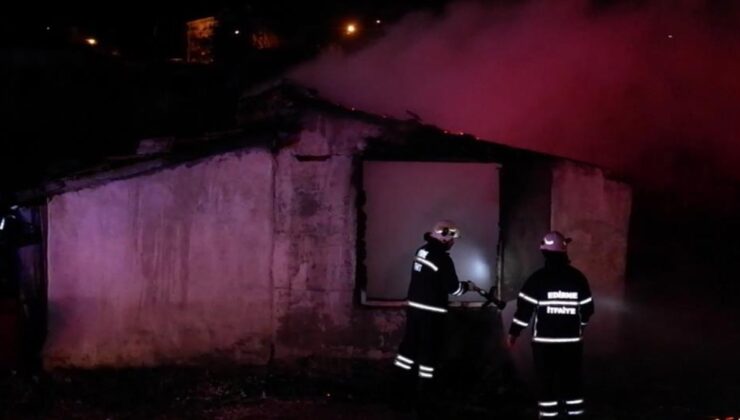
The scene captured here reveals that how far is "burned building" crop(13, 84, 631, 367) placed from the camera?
350 inches

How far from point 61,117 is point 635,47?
34.8 ft

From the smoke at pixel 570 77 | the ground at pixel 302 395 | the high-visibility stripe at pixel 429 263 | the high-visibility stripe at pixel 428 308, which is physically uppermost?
the smoke at pixel 570 77

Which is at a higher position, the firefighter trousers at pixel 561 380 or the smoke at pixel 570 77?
the smoke at pixel 570 77

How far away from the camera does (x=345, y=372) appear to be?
355 inches

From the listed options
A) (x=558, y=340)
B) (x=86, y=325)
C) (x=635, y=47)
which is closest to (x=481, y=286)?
(x=558, y=340)

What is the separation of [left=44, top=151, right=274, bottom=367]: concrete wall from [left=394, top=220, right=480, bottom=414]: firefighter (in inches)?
70.6

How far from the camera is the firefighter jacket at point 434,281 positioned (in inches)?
318

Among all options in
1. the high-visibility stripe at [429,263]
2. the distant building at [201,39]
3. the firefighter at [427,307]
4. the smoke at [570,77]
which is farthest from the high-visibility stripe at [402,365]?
the distant building at [201,39]

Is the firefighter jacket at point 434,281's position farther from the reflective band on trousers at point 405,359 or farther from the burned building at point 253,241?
the burned building at point 253,241

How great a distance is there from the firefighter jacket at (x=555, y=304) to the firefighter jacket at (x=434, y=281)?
3.12 feet

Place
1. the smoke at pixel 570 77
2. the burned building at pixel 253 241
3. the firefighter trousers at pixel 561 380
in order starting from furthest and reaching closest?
the smoke at pixel 570 77 → the burned building at pixel 253 241 → the firefighter trousers at pixel 561 380

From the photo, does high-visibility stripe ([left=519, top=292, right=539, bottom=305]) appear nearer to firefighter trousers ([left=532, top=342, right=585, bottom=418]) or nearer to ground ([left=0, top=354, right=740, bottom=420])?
firefighter trousers ([left=532, top=342, right=585, bottom=418])

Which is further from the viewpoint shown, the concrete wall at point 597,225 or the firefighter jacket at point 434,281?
the concrete wall at point 597,225

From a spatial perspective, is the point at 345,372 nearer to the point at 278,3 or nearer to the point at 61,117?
the point at 61,117
